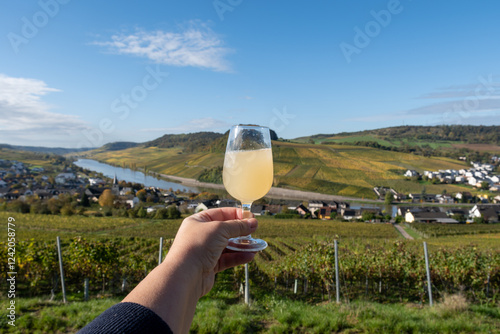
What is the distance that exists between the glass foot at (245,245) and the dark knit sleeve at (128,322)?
91 centimetres

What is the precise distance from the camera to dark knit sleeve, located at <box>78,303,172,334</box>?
0.68 metres

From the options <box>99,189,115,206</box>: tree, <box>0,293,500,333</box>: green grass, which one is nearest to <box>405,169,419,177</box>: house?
<box>99,189,115,206</box>: tree

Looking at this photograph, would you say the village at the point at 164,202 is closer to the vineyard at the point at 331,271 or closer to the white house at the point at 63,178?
the white house at the point at 63,178

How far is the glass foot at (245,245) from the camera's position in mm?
1682

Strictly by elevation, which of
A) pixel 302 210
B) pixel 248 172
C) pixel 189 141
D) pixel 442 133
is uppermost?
Result: pixel 442 133

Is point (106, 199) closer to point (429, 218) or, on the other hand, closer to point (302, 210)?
point (302, 210)

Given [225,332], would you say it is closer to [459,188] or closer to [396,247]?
[396,247]

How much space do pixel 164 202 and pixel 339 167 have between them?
178 feet

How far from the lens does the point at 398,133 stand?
5527 inches

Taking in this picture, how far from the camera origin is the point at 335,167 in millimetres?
89812

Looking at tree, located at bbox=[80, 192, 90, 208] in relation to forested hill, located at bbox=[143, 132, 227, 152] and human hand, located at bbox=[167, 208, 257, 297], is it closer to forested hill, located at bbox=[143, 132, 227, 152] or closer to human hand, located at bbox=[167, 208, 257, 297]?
forested hill, located at bbox=[143, 132, 227, 152]

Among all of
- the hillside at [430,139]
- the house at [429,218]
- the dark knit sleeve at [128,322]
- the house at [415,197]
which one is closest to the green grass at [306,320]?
the dark knit sleeve at [128,322]

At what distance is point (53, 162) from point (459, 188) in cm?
12262

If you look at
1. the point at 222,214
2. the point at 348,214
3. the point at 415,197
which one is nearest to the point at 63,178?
the point at 348,214
